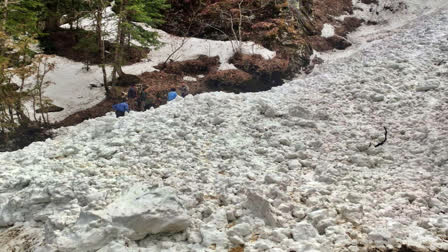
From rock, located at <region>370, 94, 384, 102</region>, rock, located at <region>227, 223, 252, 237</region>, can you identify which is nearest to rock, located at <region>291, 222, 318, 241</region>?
rock, located at <region>227, 223, 252, 237</region>

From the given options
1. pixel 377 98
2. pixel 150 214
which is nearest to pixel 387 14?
pixel 377 98

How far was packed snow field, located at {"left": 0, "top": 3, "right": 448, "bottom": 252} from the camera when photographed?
3760mm

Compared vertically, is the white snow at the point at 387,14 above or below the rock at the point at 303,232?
above

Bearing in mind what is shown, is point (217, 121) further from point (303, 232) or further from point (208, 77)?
point (208, 77)

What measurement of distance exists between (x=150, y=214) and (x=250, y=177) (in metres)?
1.86

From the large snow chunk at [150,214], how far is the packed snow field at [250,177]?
1 cm

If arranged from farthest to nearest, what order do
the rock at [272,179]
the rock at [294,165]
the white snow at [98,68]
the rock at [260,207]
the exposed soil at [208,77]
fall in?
1. the exposed soil at [208,77]
2. the white snow at [98,68]
3. the rock at [294,165]
4. the rock at [272,179]
5. the rock at [260,207]

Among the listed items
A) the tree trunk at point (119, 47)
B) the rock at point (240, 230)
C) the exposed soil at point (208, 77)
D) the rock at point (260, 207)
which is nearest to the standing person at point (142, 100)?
the exposed soil at point (208, 77)

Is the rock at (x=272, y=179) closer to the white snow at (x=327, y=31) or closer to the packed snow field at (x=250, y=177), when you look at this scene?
the packed snow field at (x=250, y=177)

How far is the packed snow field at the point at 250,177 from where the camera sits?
376 cm

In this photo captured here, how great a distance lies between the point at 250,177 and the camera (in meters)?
5.12

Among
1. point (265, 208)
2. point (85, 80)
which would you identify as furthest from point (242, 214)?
point (85, 80)

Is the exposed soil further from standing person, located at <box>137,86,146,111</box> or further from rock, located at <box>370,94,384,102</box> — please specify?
rock, located at <box>370,94,384,102</box>

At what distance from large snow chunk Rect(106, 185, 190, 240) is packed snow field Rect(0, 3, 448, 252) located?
13 millimetres
